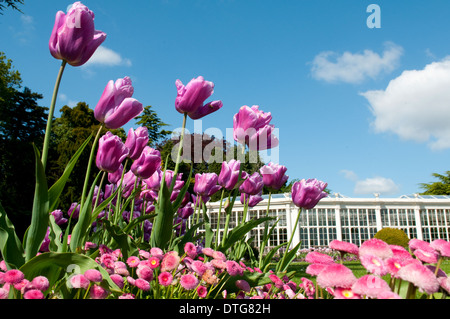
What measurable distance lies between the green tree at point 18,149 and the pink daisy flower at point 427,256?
4.64 meters

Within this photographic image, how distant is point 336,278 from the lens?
2.72ft

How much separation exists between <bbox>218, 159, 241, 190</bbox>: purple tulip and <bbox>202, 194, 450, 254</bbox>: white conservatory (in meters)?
15.5

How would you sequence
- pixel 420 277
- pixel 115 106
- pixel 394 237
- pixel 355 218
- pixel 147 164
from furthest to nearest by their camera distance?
pixel 355 218, pixel 394 237, pixel 147 164, pixel 115 106, pixel 420 277

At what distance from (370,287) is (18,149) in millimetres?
12257

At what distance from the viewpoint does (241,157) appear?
182 cm

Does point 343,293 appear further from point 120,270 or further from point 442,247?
point 120,270

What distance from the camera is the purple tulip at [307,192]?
2.07 metres

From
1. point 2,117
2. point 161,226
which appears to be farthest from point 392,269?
point 2,117

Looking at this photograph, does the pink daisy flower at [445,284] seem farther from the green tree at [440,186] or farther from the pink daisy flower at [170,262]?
the green tree at [440,186]

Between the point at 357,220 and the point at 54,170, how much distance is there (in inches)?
560

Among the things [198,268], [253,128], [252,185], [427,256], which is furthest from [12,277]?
[252,185]

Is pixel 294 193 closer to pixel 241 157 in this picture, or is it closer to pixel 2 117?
pixel 241 157

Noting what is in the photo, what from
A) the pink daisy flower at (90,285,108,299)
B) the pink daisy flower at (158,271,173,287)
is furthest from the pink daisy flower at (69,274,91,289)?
the pink daisy flower at (158,271,173,287)

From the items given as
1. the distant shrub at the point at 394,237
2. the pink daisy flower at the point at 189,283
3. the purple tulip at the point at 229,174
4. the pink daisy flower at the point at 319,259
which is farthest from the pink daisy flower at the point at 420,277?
the distant shrub at the point at 394,237
